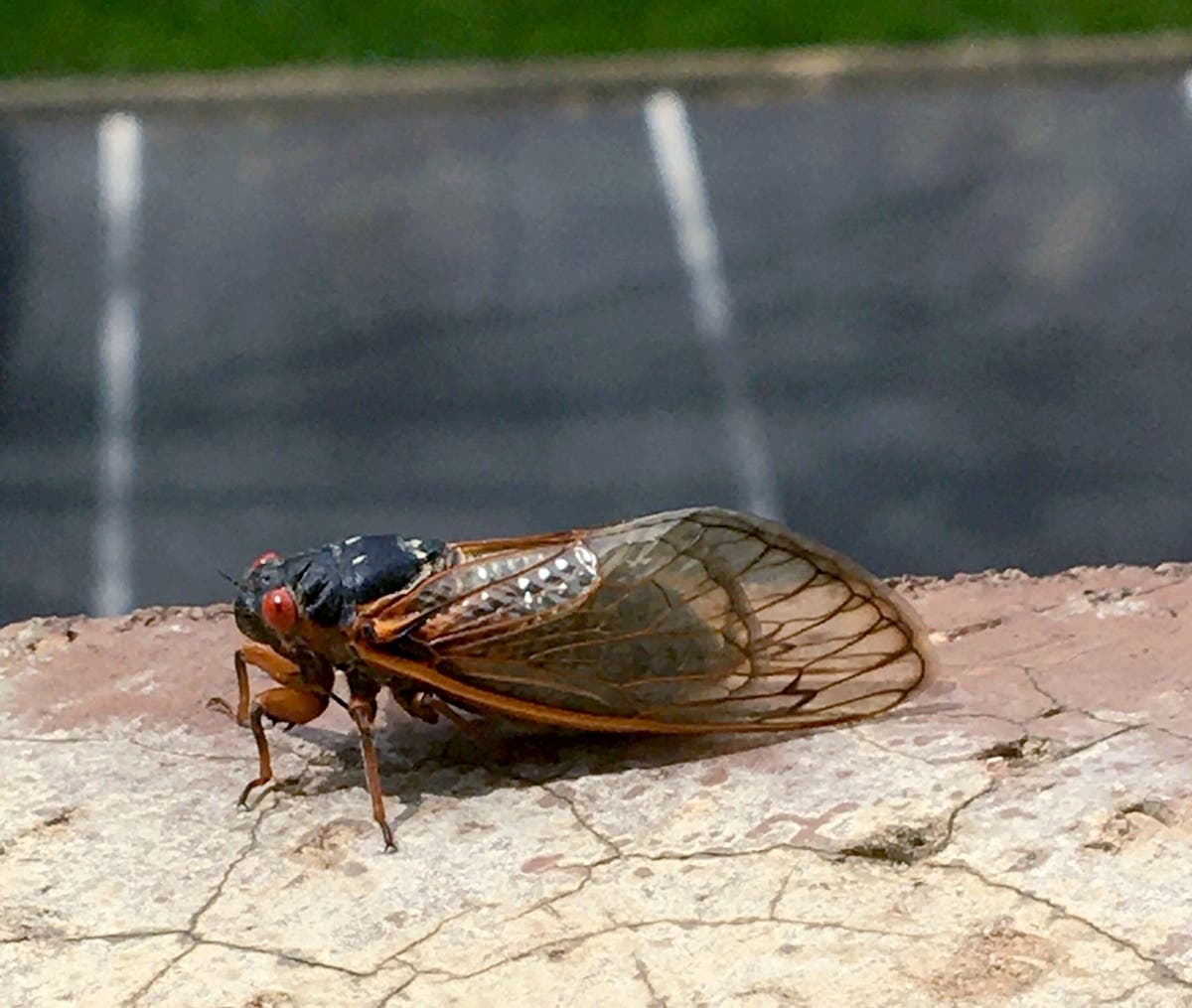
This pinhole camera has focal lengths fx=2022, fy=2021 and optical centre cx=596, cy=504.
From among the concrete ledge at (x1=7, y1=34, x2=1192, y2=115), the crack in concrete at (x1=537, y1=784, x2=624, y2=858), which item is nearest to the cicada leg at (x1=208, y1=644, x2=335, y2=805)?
the crack in concrete at (x1=537, y1=784, x2=624, y2=858)

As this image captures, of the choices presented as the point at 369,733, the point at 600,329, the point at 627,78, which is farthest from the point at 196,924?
the point at 627,78

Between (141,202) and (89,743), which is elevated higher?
(141,202)

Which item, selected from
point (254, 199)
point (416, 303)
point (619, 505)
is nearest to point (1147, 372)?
point (619, 505)

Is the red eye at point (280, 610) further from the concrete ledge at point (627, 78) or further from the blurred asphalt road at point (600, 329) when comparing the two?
the concrete ledge at point (627, 78)

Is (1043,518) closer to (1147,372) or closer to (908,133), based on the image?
(1147,372)

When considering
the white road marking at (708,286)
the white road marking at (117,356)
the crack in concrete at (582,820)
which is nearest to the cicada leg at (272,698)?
the crack in concrete at (582,820)

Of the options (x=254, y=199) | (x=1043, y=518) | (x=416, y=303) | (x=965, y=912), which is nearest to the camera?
(x=965, y=912)
